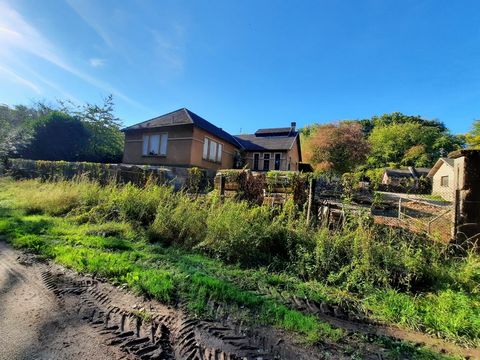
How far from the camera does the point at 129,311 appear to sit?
286 centimetres

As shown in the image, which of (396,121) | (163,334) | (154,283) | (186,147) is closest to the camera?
(163,334)

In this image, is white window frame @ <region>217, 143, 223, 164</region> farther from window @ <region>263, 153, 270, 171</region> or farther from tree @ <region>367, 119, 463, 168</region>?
tree @ <region>367, 119, 463, 168</region>

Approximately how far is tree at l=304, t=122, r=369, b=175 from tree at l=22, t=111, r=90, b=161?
24.3 metres

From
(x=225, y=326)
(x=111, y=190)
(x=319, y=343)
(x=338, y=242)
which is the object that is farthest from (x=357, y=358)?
(x=111, y=190)

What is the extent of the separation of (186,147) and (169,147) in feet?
5.39

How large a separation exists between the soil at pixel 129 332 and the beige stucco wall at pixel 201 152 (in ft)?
50.3

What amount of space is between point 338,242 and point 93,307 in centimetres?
366

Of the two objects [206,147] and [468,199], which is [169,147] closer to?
[206,147]

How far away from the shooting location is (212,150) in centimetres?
2089

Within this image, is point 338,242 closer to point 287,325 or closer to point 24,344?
point 287,325

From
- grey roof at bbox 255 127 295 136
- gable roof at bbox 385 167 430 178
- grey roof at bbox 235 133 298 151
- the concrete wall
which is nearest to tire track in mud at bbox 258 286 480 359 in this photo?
the concrete wall

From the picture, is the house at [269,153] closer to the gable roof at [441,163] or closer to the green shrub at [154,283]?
the gable roof at [441,163]

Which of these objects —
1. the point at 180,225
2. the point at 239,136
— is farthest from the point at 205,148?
the point at 180,225

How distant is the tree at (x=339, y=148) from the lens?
29.7 m
